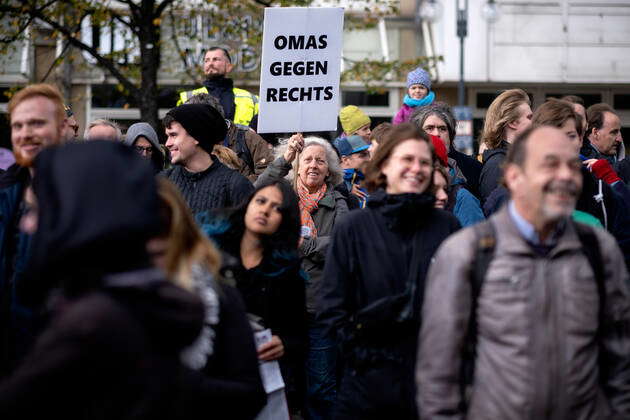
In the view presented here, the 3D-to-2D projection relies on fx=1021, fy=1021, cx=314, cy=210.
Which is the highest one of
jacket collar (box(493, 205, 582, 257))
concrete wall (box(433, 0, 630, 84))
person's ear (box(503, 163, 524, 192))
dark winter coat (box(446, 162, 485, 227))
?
concrete wall (box(433, 0, 630, 84))

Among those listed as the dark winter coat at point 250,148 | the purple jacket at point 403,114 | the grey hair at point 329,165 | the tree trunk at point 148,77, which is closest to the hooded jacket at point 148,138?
the dark winter coat at point 250,148

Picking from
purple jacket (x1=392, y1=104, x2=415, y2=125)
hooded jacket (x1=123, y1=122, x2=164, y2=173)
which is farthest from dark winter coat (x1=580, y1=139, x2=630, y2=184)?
hooded jacket (x1=123, y1=122, x2=164, y2=173)

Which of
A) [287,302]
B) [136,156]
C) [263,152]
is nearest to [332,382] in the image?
[287,302]

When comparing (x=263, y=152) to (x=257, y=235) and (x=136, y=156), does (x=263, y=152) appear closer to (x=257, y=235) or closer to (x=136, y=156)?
(x=257, y=235)

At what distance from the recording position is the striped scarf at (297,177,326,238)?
304 inches

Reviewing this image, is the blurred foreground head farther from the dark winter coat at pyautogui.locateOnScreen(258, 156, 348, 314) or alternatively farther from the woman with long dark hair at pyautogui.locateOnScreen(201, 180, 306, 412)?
the dark winter coat at pyautogui.locateOnScreen(258, 156, 348, 314)

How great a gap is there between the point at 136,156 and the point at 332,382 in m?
4.30

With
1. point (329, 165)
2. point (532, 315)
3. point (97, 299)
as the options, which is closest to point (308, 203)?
point (329, 165)

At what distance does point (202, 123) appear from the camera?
6738 millimetres

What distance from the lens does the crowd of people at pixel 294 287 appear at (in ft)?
8.87

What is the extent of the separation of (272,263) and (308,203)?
7.29ft

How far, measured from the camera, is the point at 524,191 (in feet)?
13.1

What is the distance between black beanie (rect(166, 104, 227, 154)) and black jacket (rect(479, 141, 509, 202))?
183 cm

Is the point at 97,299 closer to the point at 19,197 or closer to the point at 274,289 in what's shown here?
the point at 19,197
